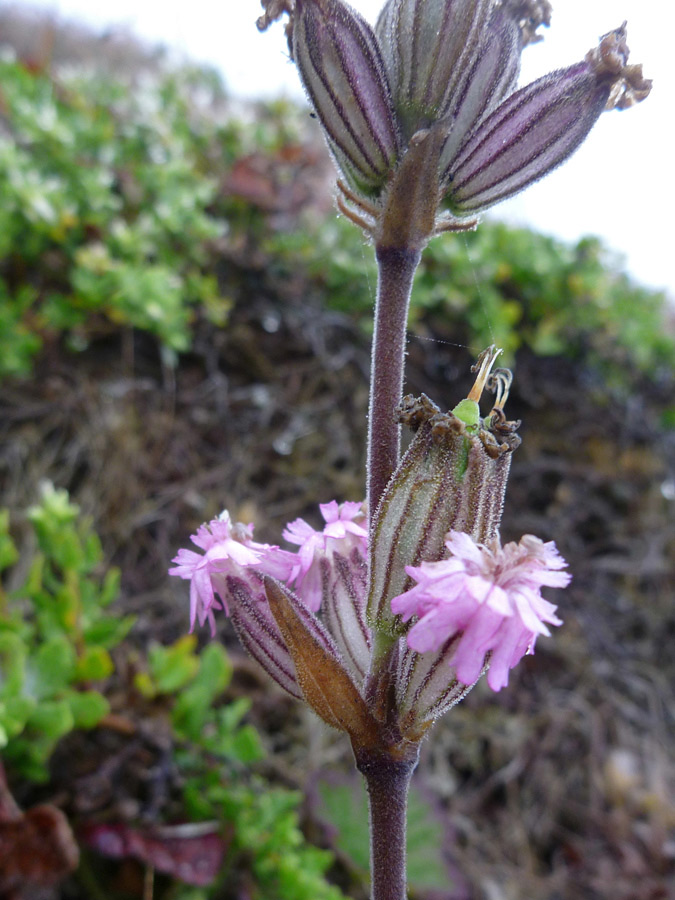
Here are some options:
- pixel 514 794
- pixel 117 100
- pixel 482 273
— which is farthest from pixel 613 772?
pixel 117 100

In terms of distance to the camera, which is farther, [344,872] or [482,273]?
[482,273]

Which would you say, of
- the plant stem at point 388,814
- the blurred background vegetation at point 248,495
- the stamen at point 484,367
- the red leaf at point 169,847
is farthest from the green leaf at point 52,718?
the stamen at point 484,367

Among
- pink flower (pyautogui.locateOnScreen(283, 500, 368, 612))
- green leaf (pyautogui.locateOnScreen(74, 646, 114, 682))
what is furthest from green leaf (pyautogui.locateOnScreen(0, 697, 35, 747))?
pink flower (pyautogui.locateOnScreen(283, 500, 368, 612))

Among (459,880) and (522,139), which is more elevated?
(522,139)

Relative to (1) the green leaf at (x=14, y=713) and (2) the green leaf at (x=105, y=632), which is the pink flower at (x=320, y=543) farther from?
(2) the green leaf at (x=105, y=632)

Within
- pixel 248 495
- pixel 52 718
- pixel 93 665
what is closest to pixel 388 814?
pixel 52 718

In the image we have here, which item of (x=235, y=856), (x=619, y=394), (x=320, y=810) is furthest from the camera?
(x=619, y=394)

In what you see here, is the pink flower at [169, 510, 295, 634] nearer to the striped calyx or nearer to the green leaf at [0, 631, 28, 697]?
the striped calyx

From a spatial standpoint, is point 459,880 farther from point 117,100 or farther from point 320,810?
point 117,100
